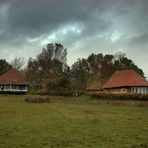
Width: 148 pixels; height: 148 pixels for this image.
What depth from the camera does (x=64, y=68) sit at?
378ft

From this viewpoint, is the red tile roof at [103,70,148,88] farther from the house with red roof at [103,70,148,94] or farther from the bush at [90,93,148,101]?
the bush at [90,93,148,101]

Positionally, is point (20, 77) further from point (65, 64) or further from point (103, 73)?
point (103, 73)

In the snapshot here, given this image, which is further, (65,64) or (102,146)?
(65,64)

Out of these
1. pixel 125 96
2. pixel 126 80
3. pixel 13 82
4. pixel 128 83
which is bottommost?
pixel 125 96

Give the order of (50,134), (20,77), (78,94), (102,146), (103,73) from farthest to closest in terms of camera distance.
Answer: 1. (103,73)
2. (20,77)
3. (78,94)
4. (50,134)
5. (102,146)

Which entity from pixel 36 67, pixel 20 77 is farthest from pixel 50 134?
pixel 36 67

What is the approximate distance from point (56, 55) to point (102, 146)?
96.0m

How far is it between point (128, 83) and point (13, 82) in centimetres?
3156

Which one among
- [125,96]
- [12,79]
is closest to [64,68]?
[12,79]

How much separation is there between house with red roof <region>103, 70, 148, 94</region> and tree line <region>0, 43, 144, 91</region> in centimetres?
999

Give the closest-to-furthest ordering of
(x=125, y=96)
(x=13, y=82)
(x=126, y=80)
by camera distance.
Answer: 1. (x=125, y=96)
2. (x=126, y=80)
3. (x=13, y=82)

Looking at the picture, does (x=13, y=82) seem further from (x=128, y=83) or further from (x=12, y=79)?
(x=128, y=83)

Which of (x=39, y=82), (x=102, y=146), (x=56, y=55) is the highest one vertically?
(x=56, y=55)

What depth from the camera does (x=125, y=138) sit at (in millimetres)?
17828
